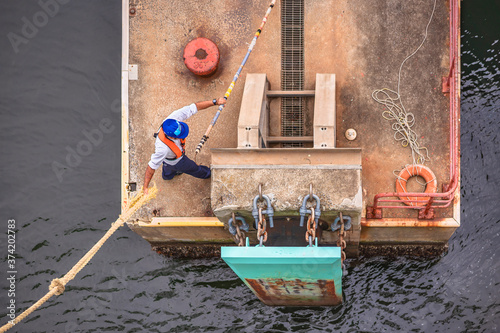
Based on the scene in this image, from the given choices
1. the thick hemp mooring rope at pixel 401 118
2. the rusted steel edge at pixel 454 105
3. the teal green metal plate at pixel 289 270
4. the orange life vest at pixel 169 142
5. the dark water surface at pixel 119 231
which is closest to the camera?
the teal green metal plate at pixel 289 270

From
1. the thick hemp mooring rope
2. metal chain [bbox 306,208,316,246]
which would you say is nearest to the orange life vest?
metal chain [bbox 306,208,316,246]

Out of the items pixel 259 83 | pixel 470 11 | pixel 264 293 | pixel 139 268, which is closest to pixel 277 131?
pixel 259 83

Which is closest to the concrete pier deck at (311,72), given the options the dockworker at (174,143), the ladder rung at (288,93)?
the ladder rung at (288,93)

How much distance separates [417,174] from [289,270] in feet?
10.8

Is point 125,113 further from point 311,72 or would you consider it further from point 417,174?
point 417,174

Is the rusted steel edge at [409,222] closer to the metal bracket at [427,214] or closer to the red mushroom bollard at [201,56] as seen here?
the metal bracket at [427,214]

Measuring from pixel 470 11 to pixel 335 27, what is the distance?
3.93 m

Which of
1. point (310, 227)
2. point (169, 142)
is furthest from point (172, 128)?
point (310, 227)

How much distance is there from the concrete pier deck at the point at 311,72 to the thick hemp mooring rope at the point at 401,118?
0.30 feet

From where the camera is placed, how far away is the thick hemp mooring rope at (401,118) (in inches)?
357

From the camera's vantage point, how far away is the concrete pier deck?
9172 millimetres

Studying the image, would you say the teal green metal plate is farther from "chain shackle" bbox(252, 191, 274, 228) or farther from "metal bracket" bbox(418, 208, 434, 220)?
"metal bracket" bbox(418, 208, 434, 220)

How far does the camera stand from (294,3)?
9688mm

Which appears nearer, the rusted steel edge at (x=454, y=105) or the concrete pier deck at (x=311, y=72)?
the rusted steel edge at (x=454, y=105)
